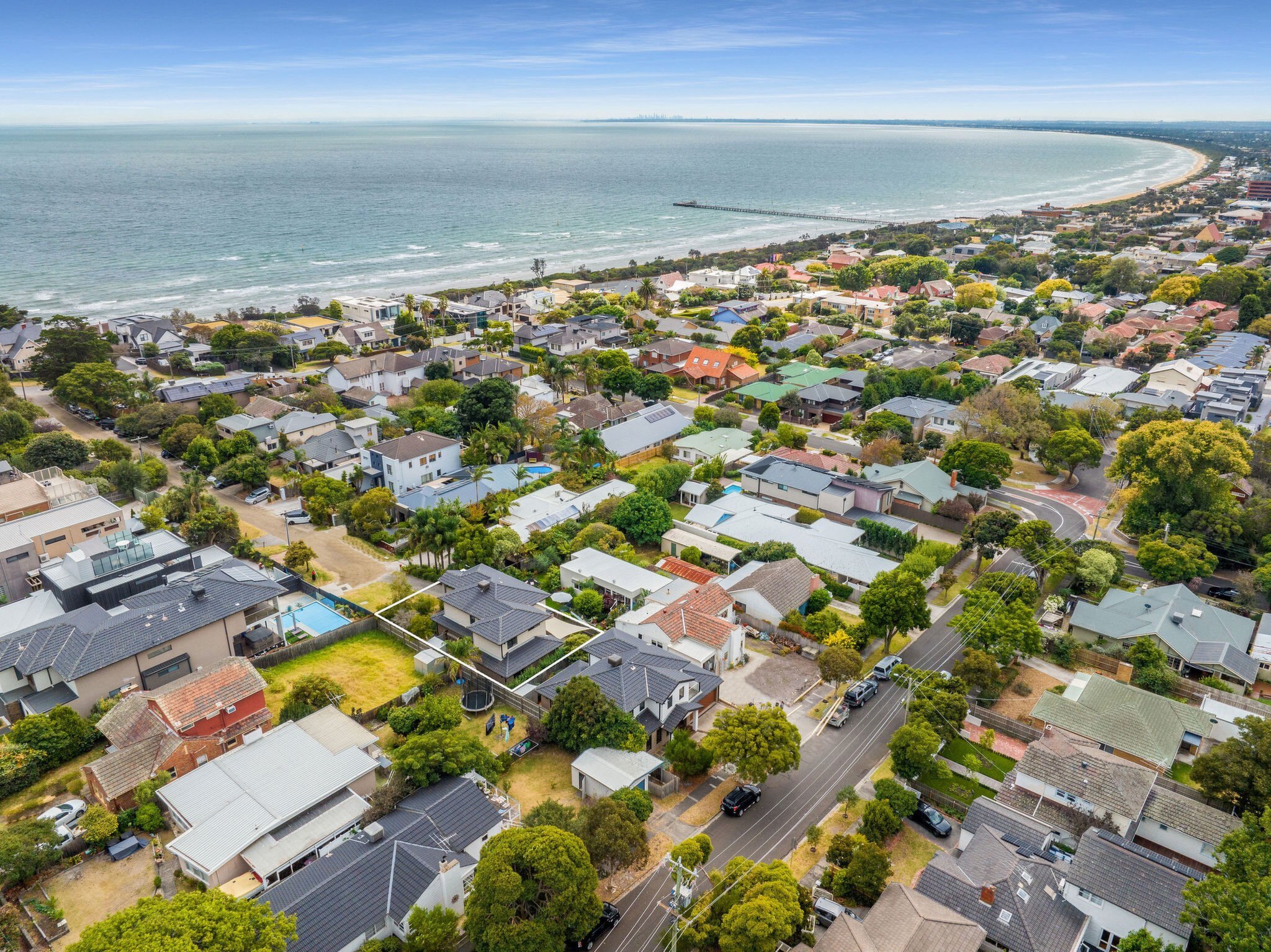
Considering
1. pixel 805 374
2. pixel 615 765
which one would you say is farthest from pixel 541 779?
pixel 805 374

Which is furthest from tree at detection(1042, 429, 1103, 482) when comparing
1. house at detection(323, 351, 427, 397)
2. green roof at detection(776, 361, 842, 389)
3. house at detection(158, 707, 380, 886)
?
house at detection(323, 351, 427, 397)

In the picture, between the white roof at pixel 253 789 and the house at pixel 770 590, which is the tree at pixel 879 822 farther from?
the white roof at pixel 253 789

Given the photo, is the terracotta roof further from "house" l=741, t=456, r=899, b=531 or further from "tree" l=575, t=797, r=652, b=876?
"tree" l=575, t=797, r=652, b=876

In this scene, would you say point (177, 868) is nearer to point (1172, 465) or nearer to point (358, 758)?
point (358, 758)

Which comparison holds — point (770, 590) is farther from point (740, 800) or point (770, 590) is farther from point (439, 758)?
point (439, 758)

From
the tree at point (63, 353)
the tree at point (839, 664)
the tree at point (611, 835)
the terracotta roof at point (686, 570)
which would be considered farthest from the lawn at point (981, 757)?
the tree at point (63, 353)

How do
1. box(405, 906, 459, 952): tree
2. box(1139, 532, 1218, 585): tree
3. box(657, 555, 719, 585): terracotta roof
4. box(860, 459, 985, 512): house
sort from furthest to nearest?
box(860, 459, 985, 512): house, box(657, 555, 719, 585): terracotta roof, box(1139, 532, 1218, 585): tree, box(405, 906, 459, 952): tree

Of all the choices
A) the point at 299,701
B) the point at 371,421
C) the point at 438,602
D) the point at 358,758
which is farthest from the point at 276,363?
the point at 358,758
